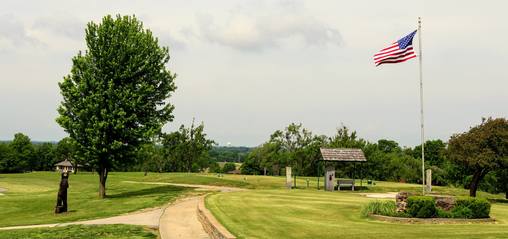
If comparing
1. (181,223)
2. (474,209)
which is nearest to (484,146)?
(474,209)

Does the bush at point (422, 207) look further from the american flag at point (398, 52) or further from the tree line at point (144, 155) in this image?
the tree line at point (144, 155)

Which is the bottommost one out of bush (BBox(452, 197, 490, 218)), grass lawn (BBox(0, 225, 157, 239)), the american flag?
grass lawn (BBox(0, 225, 157, 239))

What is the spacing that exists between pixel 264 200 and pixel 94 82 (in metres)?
15.5

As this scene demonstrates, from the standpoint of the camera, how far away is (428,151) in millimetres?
108312

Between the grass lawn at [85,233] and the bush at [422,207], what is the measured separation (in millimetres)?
10124

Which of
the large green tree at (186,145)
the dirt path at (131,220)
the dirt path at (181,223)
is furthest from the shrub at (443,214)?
the large green tree at (186,145)

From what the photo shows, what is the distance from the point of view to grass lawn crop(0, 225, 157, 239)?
1698 centimetres

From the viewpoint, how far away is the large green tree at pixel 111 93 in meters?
32.6

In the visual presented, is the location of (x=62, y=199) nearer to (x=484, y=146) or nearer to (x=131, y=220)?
(x=131, y=220)

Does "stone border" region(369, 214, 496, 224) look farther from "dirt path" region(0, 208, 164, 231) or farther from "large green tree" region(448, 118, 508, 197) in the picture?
"large green tree" region(448, 118, 508, 197)

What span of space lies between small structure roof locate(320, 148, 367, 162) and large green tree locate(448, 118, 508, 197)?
7.63m

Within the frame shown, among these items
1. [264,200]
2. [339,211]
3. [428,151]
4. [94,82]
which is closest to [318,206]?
[339,211]

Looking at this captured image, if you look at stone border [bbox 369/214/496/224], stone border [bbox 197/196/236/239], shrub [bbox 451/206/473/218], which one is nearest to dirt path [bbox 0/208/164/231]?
stone border [bbox 197/196/236/239]

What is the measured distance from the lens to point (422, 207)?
60.1ft
